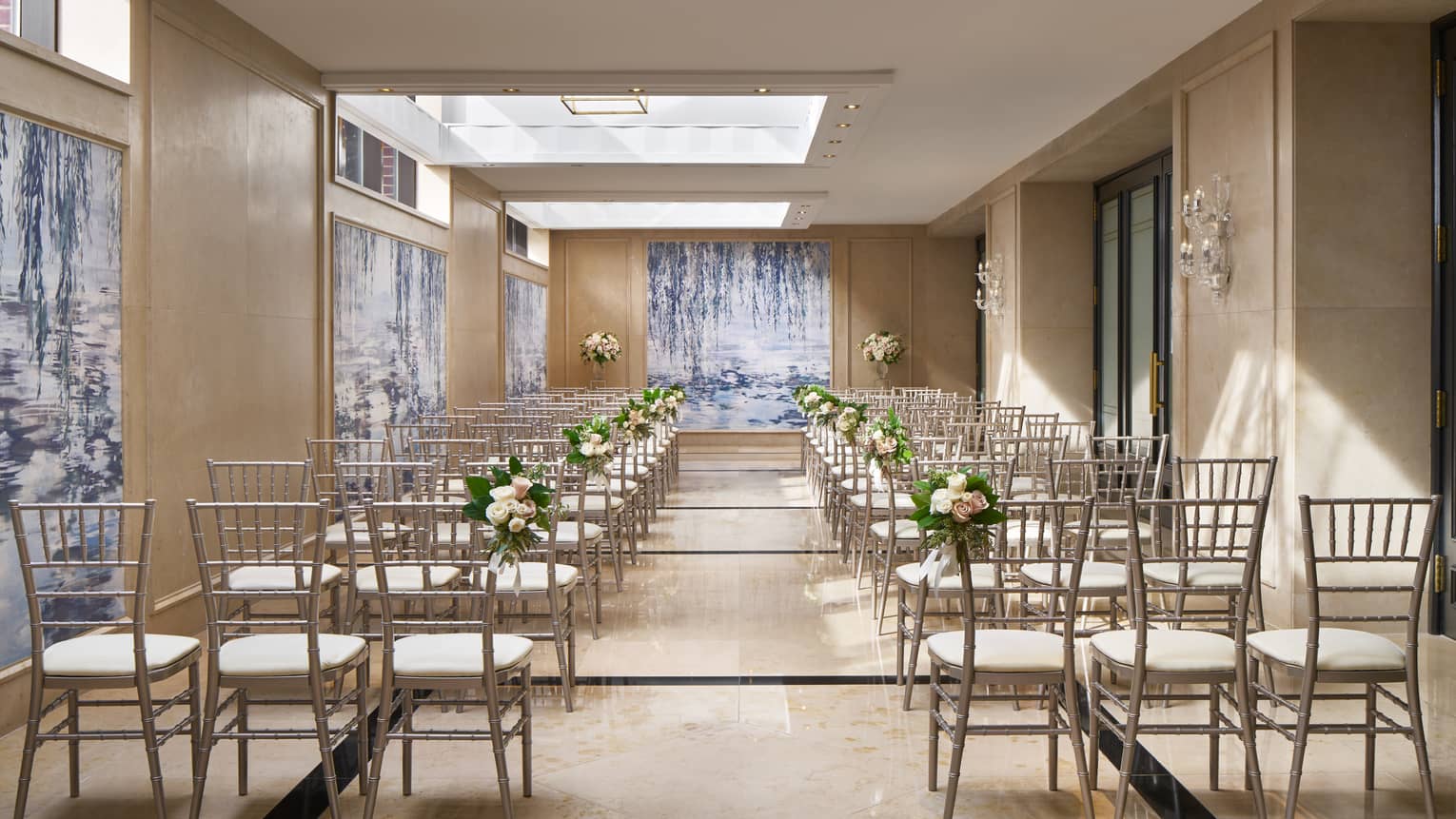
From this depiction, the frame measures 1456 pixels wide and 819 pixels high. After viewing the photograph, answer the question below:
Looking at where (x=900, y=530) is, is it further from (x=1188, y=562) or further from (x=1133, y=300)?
(x=1133, y=300)

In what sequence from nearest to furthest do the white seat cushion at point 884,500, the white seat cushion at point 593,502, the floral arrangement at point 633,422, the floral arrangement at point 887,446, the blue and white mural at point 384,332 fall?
the floral arrangement at point 887,446 → the white seat cushion at point 593,502 → the white seat cushion at point 884,500 → the floral arrangement at point 633,422 → the blue and white mural at point 384,332

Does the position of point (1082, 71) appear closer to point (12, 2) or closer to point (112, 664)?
point (12, 2)

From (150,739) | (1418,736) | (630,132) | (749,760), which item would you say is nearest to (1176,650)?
(1418,736)

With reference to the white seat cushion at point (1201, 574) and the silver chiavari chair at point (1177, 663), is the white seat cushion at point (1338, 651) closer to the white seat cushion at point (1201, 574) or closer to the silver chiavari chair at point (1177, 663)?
the silver chiavari chair at point (1177, 663)

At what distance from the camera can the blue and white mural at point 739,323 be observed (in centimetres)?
1739

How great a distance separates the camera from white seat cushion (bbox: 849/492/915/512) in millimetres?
6516

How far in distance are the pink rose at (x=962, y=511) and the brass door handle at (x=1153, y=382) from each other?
6.90 metres

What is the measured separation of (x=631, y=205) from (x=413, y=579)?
12.5 m

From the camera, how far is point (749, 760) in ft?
12.8

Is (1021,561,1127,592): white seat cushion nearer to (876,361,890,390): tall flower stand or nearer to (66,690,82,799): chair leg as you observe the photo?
(66,690,82,799): chair leg

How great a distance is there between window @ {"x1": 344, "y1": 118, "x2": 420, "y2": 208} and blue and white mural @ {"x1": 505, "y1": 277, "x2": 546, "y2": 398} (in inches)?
150

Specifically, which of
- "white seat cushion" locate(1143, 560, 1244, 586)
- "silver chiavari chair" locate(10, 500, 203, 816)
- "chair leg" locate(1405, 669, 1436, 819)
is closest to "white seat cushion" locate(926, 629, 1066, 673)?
"chair leg" locate(1405, 669, 1436, 819)

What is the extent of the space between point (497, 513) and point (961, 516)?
146 cm

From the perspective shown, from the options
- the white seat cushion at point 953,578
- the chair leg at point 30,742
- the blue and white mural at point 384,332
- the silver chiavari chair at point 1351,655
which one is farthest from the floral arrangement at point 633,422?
the silver chiavari chair at point 1351,655
